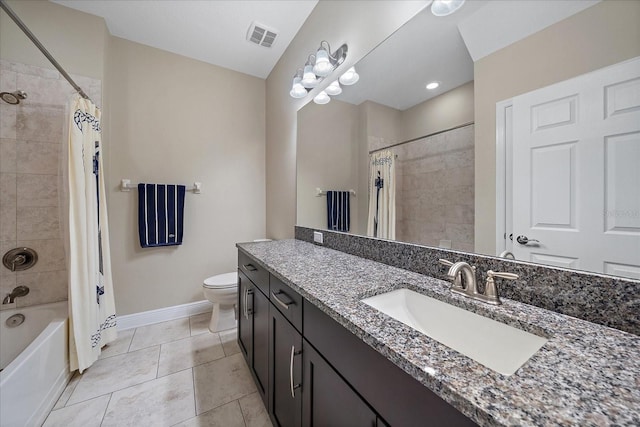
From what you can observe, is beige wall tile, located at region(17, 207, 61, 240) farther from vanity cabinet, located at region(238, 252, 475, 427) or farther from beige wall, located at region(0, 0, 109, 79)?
vanity cabinet, located at region(238, 252, 475, 427)

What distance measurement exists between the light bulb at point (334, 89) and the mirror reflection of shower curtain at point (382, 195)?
0.58m

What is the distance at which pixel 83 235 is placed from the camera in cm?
153

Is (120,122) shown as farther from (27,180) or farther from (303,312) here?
(303,312)

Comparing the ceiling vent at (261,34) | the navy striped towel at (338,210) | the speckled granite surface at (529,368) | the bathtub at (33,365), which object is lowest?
the bathtub at (33,365)

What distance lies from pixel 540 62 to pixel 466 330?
2.73ft

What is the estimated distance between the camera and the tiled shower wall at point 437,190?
0.94 metres

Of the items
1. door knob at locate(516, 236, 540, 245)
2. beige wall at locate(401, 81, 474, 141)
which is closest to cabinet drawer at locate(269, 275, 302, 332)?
door knob at locate(516, 236, 540, 245)

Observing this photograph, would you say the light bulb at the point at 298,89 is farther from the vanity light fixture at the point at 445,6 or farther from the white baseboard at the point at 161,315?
the white baseboard at the point at 161,315

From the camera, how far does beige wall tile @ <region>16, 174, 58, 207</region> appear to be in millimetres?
1739

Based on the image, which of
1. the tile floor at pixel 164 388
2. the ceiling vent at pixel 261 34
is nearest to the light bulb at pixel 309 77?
the ceiling vent at pixel 261 34

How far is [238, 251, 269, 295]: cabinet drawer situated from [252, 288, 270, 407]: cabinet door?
43 mm

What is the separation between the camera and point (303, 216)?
2033 millimetres

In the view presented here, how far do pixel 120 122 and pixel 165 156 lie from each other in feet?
1.39

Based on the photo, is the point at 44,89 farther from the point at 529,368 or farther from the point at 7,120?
the point at 529,368
